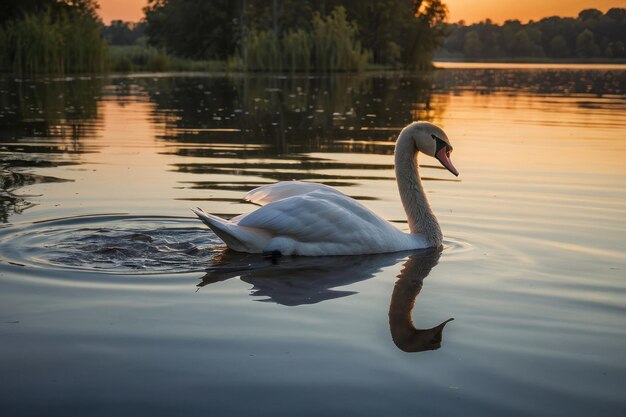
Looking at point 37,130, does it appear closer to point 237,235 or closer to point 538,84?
point 237,235

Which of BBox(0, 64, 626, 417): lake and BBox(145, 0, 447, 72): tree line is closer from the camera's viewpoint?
BBox(0, 64, 626, 417): lake

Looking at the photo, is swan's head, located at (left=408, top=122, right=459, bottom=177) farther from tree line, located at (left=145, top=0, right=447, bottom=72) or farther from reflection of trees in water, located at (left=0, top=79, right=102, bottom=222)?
tree line, located at (left=145, top=0, right=447, bottom=72)

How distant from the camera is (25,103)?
18.8 m

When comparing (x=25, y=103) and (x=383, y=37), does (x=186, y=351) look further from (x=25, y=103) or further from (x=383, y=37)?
(x=383, y=37)

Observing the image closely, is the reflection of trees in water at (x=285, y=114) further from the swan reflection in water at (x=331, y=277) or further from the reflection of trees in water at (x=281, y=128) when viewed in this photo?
the swan reflection in water at (x=331, y=277)

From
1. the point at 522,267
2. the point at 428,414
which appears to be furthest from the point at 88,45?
the point at 428,414

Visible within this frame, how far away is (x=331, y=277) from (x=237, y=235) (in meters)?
0.74

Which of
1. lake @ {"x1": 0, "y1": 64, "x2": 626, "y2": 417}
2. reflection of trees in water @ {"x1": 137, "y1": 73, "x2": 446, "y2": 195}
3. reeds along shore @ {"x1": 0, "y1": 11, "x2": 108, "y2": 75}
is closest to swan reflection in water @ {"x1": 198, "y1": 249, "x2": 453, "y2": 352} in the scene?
lake @ {"x1": 0, "y1": 64, "x2": 626, "y2": 417}

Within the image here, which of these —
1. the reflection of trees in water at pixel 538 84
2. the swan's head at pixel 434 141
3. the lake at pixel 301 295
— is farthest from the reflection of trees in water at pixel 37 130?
the reflection of trees in water at pixel 538 84

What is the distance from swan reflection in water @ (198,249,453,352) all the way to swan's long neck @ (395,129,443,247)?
167 millimetres

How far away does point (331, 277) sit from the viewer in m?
5.59

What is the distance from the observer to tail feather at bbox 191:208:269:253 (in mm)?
5824

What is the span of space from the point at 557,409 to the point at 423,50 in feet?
238

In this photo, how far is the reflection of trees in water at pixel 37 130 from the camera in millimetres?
8922
